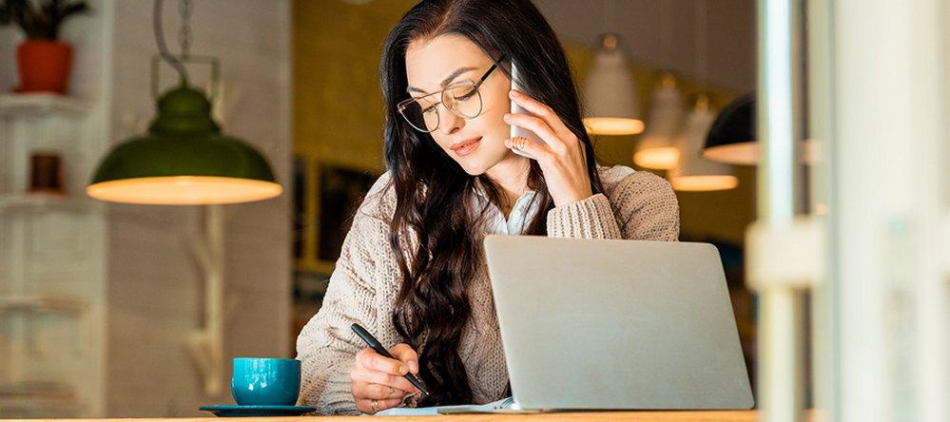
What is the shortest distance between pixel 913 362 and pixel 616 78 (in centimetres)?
441

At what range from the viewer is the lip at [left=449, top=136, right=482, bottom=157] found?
2.20 metres

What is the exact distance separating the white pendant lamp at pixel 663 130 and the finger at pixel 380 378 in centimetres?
387

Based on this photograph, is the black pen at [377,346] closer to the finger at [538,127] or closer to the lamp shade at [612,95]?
the finger at [538,127]

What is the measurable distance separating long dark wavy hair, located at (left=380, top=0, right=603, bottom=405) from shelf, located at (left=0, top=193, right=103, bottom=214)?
9.64ft

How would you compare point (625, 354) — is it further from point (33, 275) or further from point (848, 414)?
point (33, 275)

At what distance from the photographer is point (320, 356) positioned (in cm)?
206

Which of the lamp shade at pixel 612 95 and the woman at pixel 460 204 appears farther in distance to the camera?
the lamp shade at pixel 612 95

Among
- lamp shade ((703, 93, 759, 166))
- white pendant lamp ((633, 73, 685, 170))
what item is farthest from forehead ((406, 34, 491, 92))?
white pendant lamp ((633, 73, 685, 170))

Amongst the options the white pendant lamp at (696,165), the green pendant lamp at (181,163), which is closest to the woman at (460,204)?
the green pendant lamp at (181,163)

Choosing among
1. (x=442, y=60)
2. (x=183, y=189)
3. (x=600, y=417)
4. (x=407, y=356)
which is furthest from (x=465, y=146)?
(x=183, y=189)

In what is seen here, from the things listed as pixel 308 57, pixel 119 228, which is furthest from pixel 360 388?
pixel 308 57

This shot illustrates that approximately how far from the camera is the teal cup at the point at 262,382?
168 centimetres

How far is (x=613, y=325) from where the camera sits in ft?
4.51

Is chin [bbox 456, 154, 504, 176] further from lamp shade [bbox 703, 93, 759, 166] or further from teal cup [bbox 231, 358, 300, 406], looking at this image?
lamp shade [bbox 703, 93, 759, 166]
